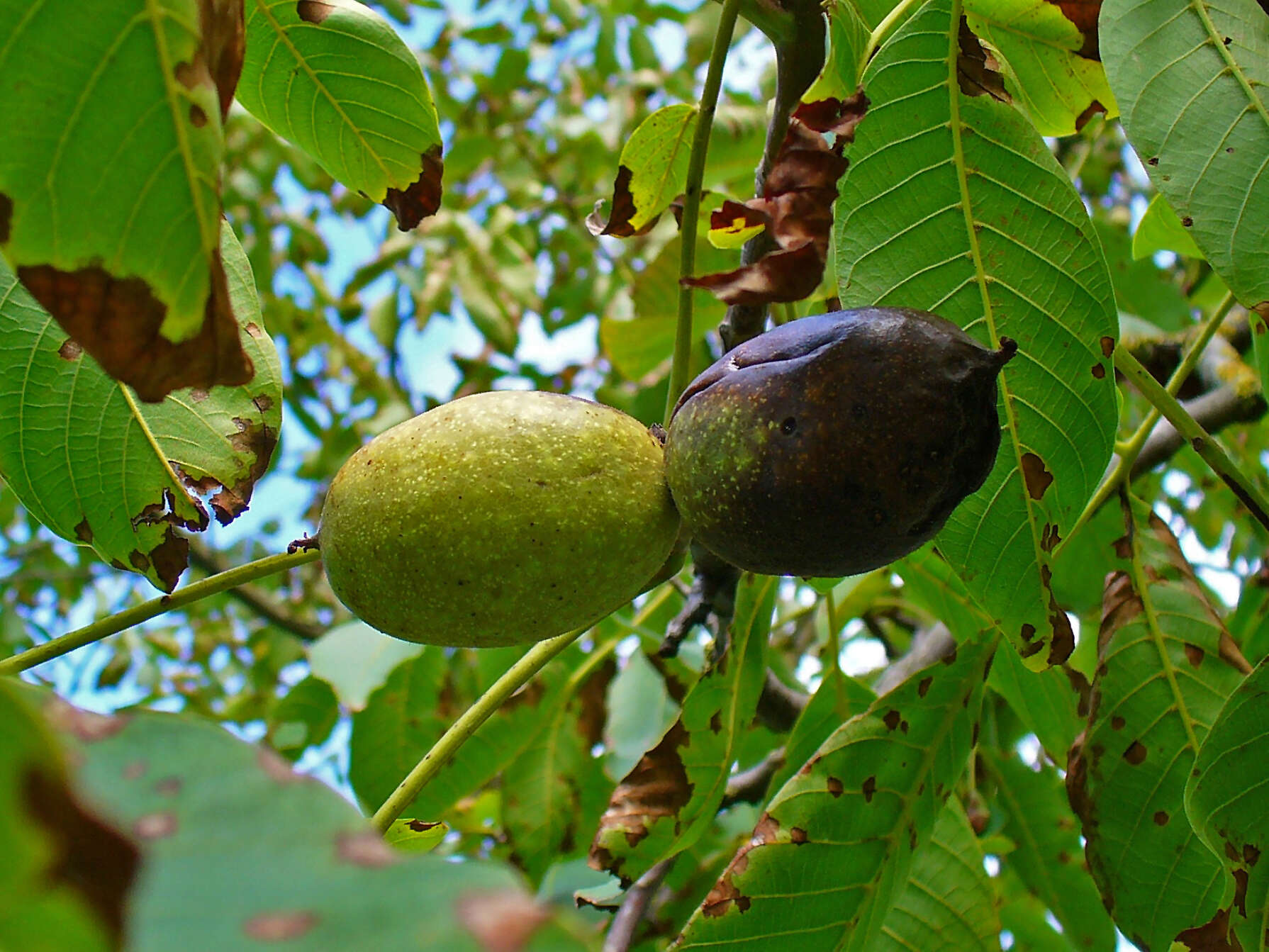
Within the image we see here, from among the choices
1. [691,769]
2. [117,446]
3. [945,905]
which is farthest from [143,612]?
[945,905]

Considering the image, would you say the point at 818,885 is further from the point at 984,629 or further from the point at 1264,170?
the point at 1264,170

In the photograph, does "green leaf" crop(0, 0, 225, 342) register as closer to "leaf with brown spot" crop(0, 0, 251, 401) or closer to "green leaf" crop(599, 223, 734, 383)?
"leaf with brown spot" crop(0, 0, 251, 401)

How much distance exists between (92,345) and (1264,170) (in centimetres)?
88

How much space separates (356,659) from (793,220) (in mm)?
1292

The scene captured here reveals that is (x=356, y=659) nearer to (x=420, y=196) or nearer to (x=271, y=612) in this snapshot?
(x=420, y=196)

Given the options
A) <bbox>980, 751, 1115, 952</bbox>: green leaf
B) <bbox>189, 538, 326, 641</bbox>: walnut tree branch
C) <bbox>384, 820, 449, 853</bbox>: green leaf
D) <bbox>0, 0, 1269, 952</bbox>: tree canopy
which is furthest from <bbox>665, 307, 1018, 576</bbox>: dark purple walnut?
<bbox>189, 538, 326, 641</bbox>: walnut tree branch

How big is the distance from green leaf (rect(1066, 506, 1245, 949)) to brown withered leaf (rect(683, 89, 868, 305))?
0.72 metres

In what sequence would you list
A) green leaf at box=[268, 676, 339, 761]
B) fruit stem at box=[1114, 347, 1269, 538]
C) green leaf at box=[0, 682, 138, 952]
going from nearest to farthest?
1. green leaf at box=[0, 682, 138, 952]
2. fruit stem at box=[1114, 347, 1269, 538]
3. green leaf at box=[268, 676, 339, 761]

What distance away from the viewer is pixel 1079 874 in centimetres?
180

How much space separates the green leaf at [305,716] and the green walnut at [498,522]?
→ 1231 millimetres

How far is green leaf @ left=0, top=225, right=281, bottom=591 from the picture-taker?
1.13 meters

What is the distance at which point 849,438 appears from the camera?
0.86 m

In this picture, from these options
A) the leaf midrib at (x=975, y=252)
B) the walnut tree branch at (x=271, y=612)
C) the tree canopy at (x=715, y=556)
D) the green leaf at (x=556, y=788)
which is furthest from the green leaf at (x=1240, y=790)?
the walnut tree branch at (x=271, y=612)

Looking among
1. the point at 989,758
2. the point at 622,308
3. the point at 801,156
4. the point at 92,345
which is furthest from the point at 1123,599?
the point at 622,308
